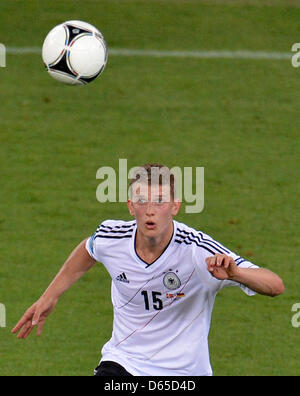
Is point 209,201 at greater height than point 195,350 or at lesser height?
greater

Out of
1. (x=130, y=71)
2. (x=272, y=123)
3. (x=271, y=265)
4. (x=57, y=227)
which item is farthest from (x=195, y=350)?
(x=130, y=71)

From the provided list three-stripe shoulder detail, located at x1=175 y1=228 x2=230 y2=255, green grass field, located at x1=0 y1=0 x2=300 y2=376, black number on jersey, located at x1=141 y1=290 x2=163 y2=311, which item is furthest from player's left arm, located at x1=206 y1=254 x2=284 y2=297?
green grass field, located at x1=0 y1=0 x2=300 y2=376

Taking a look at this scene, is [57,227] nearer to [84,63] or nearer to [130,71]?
[84,63]

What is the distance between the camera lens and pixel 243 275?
261 inches

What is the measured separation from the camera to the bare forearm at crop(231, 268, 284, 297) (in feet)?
21.8

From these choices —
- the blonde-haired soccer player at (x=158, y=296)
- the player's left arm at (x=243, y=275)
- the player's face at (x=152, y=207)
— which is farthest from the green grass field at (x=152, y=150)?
the player's left arm at (x=243, y=275)

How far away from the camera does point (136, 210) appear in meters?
7.15

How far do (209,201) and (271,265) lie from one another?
2.03 m

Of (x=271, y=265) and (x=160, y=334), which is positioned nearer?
(x=160, y=334)

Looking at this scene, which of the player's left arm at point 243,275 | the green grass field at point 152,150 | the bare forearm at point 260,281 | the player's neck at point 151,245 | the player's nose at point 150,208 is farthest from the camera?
the green grass field at point 152,150

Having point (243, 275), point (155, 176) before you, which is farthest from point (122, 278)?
point (243, 275)

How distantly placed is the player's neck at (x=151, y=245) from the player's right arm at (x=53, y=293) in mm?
446

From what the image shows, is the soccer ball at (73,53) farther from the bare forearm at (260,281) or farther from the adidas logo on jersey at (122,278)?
the bare forearm at (260,281)

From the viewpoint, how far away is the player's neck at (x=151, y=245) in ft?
24.2
